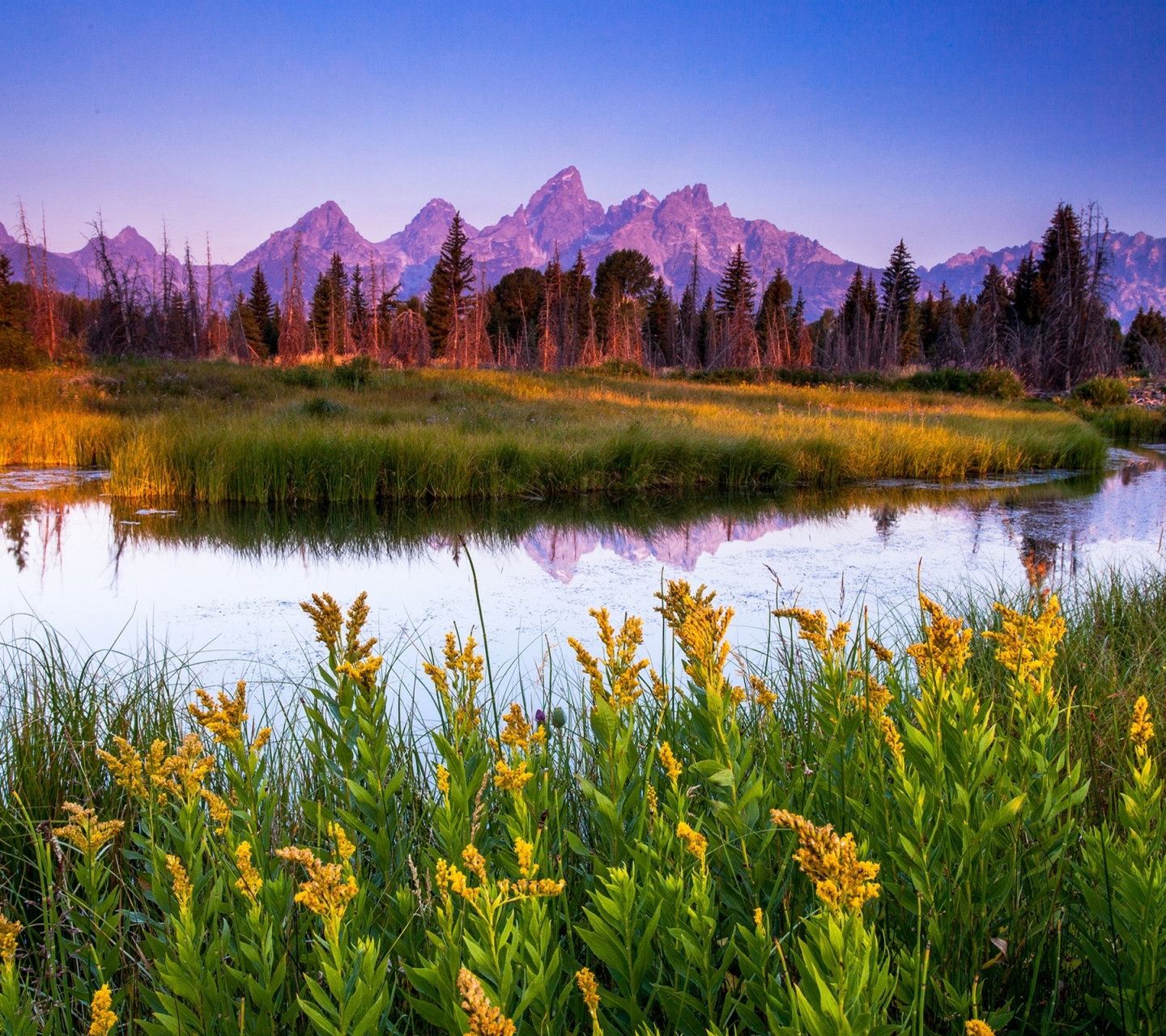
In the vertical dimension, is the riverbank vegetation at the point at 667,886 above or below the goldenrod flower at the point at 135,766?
below

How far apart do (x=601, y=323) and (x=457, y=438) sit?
37901 mm

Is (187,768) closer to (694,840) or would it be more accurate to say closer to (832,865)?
(694,840)

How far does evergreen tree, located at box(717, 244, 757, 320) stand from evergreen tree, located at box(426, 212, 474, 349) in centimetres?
1442

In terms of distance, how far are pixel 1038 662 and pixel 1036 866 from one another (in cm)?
32

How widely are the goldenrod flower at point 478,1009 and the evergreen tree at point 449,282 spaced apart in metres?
41.1

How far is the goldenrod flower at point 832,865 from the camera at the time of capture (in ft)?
1.89

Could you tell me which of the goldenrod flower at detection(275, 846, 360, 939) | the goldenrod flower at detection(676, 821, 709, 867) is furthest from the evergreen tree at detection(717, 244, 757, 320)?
the goldenrod flower at detection(275, 846, 360, 939)

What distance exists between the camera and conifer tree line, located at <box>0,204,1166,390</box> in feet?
103

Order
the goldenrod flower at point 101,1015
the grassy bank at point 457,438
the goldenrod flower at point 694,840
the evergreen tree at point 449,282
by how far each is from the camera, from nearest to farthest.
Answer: the goldenrod flower at point 101,1015 → the goldenrod flower at point 694,840 → the grassy bank at point 457,438 → the evergreen tree at point 449,282

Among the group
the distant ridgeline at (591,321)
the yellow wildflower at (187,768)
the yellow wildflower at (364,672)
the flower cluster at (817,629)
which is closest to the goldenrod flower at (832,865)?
the flower cluster at (817,629)

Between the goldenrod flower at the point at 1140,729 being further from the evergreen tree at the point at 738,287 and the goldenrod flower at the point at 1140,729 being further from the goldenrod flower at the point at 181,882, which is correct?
the evergreen tree at the point at 738,287

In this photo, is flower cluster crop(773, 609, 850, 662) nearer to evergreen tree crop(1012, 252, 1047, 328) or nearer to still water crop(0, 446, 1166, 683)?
still water crop(0, 446, 1166, 683)

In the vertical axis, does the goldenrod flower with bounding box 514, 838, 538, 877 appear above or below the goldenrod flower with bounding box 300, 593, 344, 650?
below

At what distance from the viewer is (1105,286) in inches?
1246
